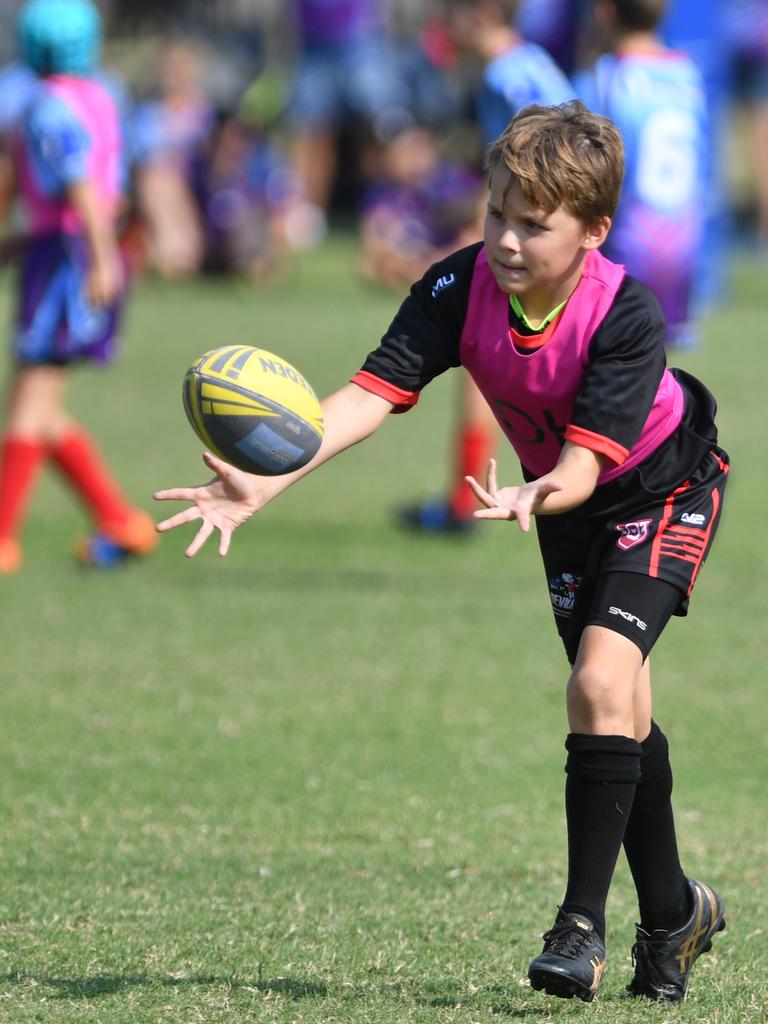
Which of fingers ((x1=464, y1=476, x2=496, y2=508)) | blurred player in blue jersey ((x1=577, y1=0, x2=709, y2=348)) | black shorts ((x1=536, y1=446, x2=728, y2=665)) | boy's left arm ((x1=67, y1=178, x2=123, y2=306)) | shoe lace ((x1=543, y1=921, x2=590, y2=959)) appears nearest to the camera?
fingers ((x1=464, y1=476, x2=496, y2=508))

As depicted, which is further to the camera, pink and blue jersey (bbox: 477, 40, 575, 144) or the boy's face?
pink and blue jersey (bbox: 477, 40, 575, 144)

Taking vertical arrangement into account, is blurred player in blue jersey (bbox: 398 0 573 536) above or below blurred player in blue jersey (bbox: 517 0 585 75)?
below

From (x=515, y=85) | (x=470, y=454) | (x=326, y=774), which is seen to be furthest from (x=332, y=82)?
(x=326, y=774)

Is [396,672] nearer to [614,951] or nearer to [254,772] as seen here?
[254,772]

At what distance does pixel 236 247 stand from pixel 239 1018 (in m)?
15.8

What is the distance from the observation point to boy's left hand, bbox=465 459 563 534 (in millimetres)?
3211

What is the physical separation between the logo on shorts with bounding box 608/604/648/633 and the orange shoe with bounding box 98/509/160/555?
4580 millimetres

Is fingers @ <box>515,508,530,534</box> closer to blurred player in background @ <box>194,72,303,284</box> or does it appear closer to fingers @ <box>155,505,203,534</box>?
fingers @ <box>155,505,203,534</box>

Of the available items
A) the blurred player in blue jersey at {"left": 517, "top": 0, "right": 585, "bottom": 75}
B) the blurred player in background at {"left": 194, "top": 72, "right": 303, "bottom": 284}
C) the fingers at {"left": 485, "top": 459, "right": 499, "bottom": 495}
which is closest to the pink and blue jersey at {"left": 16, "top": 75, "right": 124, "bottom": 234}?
the fingers at {"left": 485, "top": 459, "right": 499, "bottom": 495}

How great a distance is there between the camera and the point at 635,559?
3.58m

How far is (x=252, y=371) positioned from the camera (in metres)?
3.54

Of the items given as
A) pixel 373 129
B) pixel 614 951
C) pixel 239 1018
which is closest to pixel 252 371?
pixel 239 1018

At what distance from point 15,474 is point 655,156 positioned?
3071 mm

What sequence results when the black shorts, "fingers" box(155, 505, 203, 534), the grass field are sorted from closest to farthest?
"fingers" box(155, 505, 203, 534)
the black shorts
the grass field
